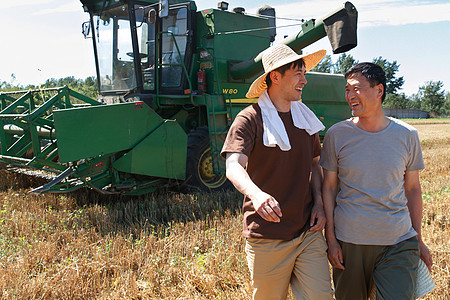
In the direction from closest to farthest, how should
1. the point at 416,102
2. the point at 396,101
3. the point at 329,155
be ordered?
the point at 329,155 < the point at 396,101 < the point at 416,102

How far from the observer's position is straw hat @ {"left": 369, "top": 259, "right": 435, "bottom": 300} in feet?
6.84

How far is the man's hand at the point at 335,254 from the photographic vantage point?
2.16m

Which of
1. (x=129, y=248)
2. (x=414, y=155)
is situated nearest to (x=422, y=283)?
(x=414, y=155)


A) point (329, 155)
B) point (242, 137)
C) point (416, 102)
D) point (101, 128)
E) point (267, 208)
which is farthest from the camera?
point (416, 102)

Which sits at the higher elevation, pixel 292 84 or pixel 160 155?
pixel 292 84

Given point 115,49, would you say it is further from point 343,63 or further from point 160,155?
point 343,63

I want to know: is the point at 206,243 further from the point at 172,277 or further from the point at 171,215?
the point at 171,215

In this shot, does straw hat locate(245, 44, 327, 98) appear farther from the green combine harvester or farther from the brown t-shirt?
the green combine harvester

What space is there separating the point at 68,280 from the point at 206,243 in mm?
1312

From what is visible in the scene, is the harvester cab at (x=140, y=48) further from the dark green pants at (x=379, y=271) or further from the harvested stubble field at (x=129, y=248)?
the dark green pants at (x=379, y=271)

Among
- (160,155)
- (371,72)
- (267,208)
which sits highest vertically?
(371,72)

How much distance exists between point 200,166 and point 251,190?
4.42 metres

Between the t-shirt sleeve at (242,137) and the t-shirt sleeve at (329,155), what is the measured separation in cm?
46

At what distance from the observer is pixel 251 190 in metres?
1.81
